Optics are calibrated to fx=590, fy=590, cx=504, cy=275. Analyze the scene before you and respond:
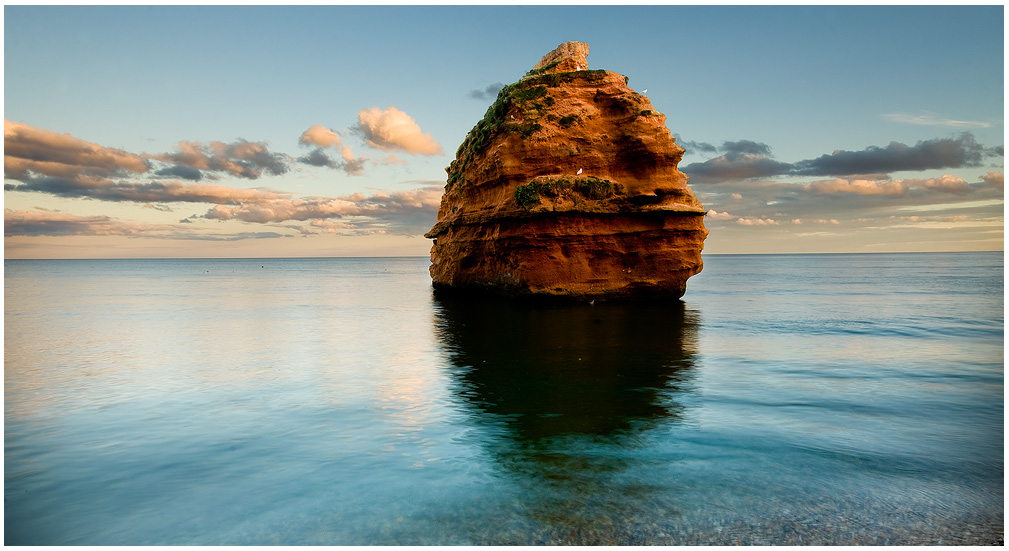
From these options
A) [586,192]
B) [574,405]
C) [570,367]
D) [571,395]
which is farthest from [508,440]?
[586,192]

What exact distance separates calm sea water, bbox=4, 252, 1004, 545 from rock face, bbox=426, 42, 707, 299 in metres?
8.55

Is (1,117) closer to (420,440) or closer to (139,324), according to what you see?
(420,440)

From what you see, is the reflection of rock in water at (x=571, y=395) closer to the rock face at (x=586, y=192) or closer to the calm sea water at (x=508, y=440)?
the calm sea water at (x=508, y=440)

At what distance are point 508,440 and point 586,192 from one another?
2019 cm

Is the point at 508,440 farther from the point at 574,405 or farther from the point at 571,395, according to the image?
the point at 571,395

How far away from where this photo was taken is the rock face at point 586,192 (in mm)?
27984

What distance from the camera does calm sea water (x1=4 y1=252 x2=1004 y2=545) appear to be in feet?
21.2

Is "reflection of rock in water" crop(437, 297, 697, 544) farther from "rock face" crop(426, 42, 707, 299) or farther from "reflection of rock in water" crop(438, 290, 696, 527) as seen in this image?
"rock face" crop(426, 42, 707, 299)

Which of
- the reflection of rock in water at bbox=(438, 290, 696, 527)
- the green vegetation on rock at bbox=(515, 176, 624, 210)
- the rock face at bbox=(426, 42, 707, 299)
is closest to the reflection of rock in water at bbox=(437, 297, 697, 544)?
the reflection of rock in water at bbox=(438, 290, 696, 527)

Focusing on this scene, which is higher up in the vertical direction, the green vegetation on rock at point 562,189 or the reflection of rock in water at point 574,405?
the green vegetation on rock at point 562,189

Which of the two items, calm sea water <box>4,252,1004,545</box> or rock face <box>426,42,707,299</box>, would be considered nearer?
calm sea water <box>4,252,1004,545</box>

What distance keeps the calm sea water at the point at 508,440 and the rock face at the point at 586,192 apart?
8551 millimetres

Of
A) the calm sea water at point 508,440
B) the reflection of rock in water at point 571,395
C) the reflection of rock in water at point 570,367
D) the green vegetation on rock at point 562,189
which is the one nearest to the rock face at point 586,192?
the green vegetation on rock at point 562,189

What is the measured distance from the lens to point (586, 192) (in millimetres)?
27906
